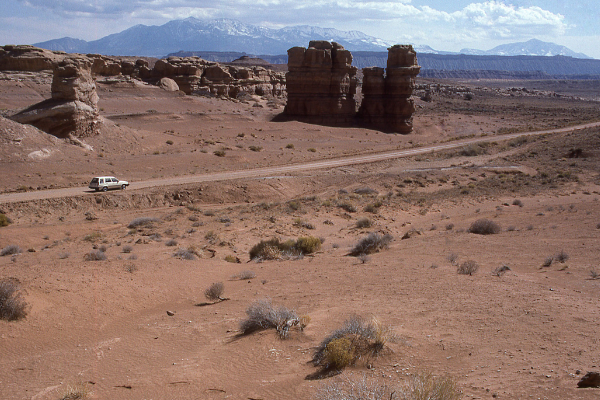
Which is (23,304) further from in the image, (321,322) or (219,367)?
(321,322)

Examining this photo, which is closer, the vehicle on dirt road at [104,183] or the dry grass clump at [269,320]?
the dry grass clump at [269,320]

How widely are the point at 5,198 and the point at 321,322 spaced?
23199mm

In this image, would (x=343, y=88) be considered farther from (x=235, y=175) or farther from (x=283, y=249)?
(x=283, y=249)

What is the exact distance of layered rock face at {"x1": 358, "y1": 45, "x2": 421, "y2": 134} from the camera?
60.3 meters

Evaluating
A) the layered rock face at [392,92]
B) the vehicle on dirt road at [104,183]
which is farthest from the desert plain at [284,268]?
the layered rock face at [392,92]

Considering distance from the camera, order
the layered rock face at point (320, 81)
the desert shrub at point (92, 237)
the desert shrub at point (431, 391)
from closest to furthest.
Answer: the desert shrub at point (431, 391) < the desert shrub at point (92, 237) < the layered rock face at point (320, 81)

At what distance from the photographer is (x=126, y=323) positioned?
11.9 m

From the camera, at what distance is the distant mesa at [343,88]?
5909 cm

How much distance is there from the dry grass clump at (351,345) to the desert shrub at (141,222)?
16.8 meters

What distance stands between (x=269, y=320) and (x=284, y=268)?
6332mm

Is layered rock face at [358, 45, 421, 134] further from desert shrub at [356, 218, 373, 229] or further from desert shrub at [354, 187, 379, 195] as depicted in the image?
desert shrub at [356, 218, 373, 229]

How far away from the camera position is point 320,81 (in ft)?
194

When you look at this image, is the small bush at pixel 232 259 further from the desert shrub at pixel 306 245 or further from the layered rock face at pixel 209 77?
the layered rock face at pixel 209 77

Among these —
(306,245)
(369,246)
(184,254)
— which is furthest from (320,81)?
(184,254)
